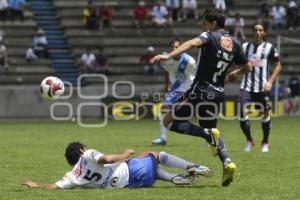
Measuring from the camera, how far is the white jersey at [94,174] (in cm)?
1057

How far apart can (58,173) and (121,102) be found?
66.6 ft

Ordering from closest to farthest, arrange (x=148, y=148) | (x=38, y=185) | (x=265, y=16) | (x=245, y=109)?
1. (x=38, y=185)
2. (x=245, y=109)
3. (x=148, y=148)
4. (x=265, y=16)

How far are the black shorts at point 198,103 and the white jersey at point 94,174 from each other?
1.29 m

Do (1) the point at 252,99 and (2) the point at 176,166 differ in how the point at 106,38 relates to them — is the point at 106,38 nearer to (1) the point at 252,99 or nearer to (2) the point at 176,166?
(1) the point at 252,99

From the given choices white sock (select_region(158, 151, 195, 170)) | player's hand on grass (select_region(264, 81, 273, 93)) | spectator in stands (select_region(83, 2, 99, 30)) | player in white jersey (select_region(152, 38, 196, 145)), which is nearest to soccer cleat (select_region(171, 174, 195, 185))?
white sock (select_region(158, 151, 195, 170))

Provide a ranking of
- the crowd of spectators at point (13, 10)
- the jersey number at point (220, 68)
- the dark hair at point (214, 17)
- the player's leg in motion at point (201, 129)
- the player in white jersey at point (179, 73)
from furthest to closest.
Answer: the crowd of spectators at point (13, 10)
the player in white jersey at point (179, 73)
the jersey number at point (220, 68)
the dark hair at point (214, 17)
the player's leg in motion at point (201, 129)

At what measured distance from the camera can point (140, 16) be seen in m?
41.7

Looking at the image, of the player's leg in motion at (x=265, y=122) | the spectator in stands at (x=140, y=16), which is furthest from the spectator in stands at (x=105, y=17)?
the player's leg in motion at (x=265, y=122)

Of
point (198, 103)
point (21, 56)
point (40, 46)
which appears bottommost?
point (21, 56)

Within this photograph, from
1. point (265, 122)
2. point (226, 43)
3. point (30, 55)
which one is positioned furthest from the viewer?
point (30, 55)

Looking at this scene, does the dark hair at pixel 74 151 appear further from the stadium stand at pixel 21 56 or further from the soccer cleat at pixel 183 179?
the stadium stand at pixel 21 56

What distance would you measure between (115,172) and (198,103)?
5.49 feet

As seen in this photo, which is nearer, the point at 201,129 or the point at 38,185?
the point at 38,185

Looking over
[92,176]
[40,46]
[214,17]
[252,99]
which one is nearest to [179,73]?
[252,99]
